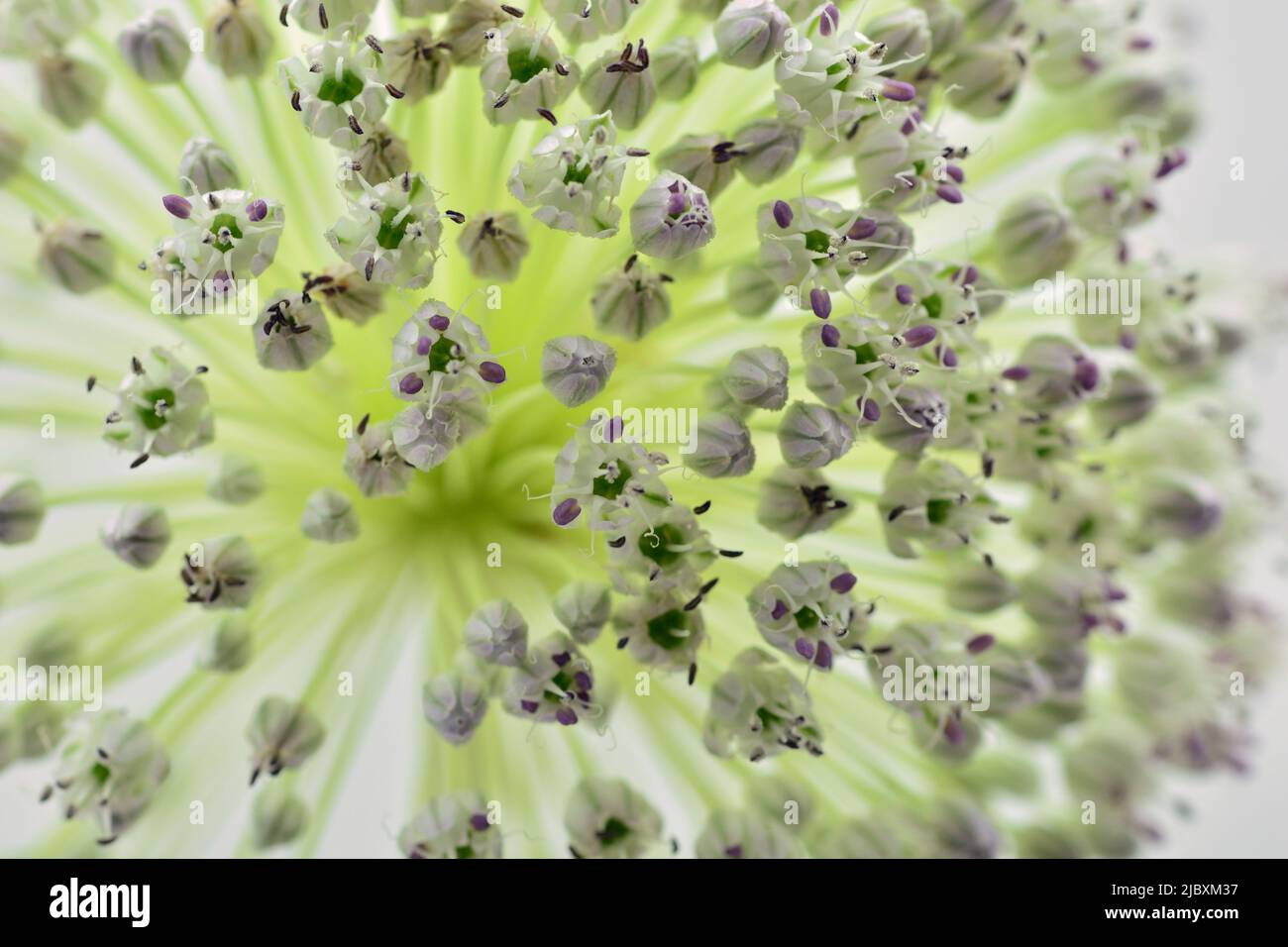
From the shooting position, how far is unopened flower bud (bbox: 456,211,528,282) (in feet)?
3.54

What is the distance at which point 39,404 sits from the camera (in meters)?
1.26

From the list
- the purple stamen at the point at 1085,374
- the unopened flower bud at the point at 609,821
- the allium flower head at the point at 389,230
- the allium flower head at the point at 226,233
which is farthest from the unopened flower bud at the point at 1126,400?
the allium flower head at the point at 226,233

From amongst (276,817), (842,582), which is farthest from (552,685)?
(276,817)

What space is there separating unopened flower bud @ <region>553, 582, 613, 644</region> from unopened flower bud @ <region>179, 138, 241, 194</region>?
0.46m

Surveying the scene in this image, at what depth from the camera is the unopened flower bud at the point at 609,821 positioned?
1.19 metres

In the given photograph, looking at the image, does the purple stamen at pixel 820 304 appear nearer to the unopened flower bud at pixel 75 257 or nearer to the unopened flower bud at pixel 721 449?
the unopened flower bud at pixel 721 449

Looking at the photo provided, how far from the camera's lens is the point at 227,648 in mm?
1171

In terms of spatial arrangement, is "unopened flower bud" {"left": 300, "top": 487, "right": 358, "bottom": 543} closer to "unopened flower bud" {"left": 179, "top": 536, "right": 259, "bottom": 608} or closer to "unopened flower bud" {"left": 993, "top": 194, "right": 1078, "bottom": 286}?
"unopened flower bud" {"left": 179, "top": 536, "right": 259, "bottom": 608}

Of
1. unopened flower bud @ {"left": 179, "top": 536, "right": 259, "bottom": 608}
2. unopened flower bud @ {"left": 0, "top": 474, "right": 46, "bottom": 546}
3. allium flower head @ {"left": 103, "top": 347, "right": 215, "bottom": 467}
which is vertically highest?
allium flower head @ {"left": 103, "top": 347, "right": 215, "bottom": 467}

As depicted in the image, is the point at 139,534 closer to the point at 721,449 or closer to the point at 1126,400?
the point at 721,449

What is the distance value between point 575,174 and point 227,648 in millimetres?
559

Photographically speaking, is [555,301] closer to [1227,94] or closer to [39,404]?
[39,404]

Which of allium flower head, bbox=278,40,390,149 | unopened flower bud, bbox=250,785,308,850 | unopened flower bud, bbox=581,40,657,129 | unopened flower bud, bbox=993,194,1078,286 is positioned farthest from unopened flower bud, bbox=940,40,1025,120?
unopened flower bud, bbox=250,785,308,850

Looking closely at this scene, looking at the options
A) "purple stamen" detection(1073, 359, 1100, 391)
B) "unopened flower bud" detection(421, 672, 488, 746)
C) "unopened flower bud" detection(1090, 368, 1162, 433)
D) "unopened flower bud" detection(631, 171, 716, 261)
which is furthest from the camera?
"unopened flower bud" detection(1090, 368, 1162, 433)
